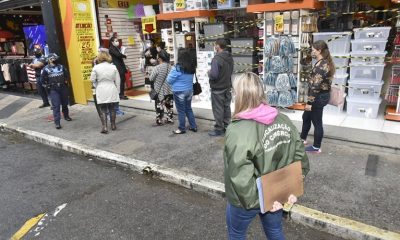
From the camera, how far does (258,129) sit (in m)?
2.28

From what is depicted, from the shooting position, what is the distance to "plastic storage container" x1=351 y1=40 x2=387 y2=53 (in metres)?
6.61

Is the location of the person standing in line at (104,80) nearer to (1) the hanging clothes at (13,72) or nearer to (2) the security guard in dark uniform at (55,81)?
(2) the security guard in dark uniform at (55,81)

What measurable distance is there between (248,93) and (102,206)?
2967mm

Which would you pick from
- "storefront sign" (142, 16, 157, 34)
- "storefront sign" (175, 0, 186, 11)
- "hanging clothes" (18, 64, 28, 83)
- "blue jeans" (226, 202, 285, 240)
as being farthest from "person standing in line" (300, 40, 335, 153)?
"hanging clothes" (18, 64, 28, 83)

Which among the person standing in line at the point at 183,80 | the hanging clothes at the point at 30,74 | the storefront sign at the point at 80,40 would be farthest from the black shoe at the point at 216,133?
the hanging clothes at the point at 30,74

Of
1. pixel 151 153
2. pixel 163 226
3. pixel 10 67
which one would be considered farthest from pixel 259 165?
pixel 10 67

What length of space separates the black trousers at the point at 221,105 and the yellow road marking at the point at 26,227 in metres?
3.55

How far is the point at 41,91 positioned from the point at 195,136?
6.27 m

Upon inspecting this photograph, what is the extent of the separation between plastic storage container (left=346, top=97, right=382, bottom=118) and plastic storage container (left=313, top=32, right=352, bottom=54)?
41.2 inches

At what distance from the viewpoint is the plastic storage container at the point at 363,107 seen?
22.6ft

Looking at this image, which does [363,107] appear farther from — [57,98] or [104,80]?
[57,98]

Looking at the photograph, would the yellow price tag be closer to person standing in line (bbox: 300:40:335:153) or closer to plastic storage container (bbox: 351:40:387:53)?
plastic storage container (bbox: 351:40:387:53)

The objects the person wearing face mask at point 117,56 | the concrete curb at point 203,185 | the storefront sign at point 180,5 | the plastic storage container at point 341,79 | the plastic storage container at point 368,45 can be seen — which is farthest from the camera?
the person wearing face mask at point 117,56

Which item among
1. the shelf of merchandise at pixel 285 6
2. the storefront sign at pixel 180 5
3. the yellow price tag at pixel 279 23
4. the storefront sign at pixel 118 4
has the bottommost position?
the yellow price tag at pixel 279 23
